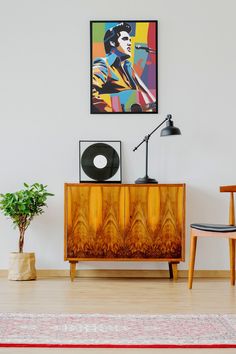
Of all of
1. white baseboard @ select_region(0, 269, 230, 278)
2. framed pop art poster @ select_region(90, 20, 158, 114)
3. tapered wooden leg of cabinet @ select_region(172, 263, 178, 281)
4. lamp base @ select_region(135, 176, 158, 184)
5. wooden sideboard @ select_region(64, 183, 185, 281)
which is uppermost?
framed pop art poster @ select_region(90, 20, 158, 114)

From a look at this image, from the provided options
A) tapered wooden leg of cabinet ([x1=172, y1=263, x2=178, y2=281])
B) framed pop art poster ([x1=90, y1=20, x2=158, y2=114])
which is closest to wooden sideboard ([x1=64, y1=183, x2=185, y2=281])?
tapered wooden leg of cabinet ([x1=172, y1=263, x2=178, y2=281])

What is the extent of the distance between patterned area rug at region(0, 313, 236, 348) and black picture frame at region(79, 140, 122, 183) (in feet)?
6.55

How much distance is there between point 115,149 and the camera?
5297 mm

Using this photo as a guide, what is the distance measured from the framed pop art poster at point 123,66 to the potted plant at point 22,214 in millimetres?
901

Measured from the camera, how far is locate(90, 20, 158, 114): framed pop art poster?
534 cm

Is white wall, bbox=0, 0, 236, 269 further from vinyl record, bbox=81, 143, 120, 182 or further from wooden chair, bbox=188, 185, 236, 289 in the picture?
wooden chair, bbox=188, 185, 236, 289

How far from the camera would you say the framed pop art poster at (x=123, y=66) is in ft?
17.5

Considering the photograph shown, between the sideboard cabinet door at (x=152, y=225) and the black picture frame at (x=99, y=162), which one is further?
the black picture frame at (x=99, y=162)

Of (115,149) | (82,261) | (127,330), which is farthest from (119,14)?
(127,330)

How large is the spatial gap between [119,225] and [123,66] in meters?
1.35

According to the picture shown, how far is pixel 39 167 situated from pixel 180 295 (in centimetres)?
175

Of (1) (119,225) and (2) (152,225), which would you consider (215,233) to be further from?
(1) (119,225)

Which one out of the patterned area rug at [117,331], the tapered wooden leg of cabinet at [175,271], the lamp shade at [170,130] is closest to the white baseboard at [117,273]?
the tapered wooden leg of cabinet at [175,271]

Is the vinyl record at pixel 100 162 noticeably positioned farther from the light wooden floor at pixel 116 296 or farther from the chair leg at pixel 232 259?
the chair leg at pixel 232 259
